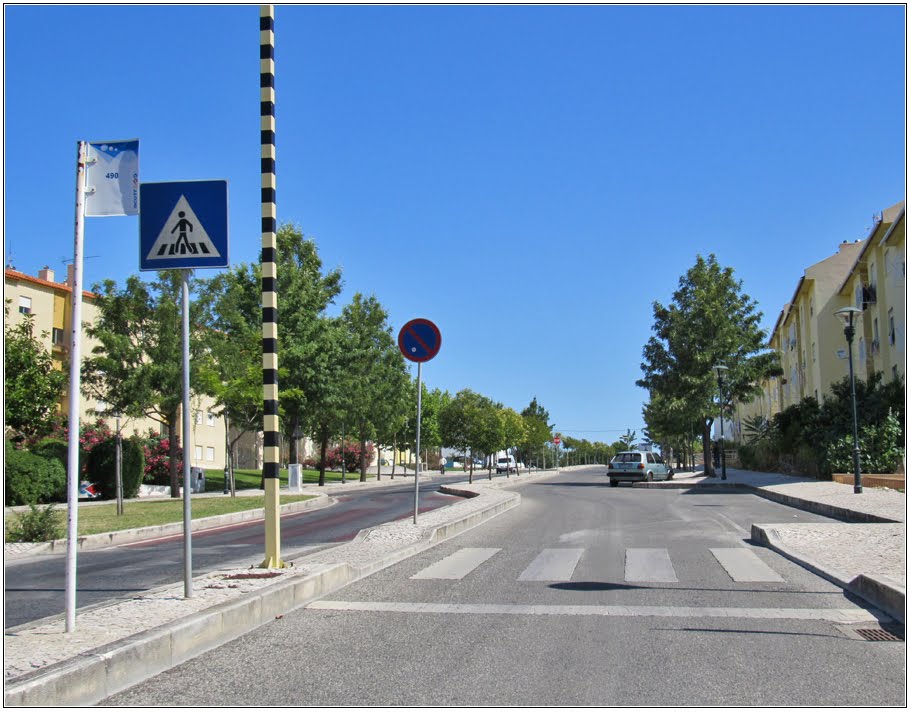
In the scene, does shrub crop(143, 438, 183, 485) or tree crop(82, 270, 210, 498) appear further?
shrub crop(143, 438, 183, 485)

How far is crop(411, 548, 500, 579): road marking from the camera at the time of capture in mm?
9684

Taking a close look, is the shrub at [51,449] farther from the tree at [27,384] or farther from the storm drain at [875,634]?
the storm drain at [875,634]

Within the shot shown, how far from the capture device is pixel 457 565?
34.6ft

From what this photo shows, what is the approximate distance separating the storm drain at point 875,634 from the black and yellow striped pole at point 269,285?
199 inches

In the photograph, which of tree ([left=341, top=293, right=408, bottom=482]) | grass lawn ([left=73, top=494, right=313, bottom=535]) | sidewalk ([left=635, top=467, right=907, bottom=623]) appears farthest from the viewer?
tree ([left=341, top=293, right=408, bottom=482])

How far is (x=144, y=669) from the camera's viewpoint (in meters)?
5.31

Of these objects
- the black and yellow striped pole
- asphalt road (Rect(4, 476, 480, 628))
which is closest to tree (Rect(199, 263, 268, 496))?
asphalt road (Rect(4, 476, 480, 628))

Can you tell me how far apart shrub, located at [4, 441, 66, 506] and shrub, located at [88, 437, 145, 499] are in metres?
4.43

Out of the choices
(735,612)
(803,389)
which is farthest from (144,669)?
(803,389)

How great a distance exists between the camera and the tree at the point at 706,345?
4428cm

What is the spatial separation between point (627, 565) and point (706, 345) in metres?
36.1

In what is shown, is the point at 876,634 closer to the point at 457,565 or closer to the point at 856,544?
the point at 457,565

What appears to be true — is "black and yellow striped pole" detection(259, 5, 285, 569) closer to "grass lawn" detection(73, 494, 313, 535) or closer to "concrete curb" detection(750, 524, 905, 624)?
"concrete curb" detection(750, 524, 905, 624)

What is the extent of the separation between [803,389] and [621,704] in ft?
186
